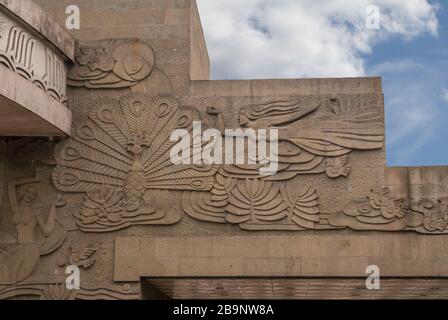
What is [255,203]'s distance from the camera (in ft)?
34.8

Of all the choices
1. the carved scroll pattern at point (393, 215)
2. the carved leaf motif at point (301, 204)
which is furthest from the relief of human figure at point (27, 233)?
the carved scroll pattern at point (393, 215)

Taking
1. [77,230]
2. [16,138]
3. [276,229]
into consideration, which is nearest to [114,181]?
[77,230]

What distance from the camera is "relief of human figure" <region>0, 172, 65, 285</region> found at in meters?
10.5

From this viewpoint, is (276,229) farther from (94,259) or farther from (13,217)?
(13,217)

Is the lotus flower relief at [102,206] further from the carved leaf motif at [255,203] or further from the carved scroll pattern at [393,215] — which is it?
the carved scroll pattern at [393,215]

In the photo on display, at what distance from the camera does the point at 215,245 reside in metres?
10.5

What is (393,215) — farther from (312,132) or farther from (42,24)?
(42,24)

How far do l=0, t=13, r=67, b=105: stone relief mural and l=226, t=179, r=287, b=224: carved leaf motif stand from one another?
2.81m

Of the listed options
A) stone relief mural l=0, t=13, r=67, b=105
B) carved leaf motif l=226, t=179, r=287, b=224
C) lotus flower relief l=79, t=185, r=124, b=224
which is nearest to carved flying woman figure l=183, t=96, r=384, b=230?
carved leaf motif l=226, t=179, r=287, b=224

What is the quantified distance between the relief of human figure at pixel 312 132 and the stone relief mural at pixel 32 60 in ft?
7.05

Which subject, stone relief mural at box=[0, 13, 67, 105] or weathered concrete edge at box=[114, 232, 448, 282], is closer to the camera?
stone relief mural at box=[0, 13, 67, 105]

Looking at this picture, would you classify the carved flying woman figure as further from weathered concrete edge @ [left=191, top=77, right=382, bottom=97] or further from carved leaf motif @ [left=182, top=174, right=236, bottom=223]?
weathered concrete edge @ [left=191, top=77, right=382, bottom=97]

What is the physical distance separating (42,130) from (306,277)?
13.6ft
